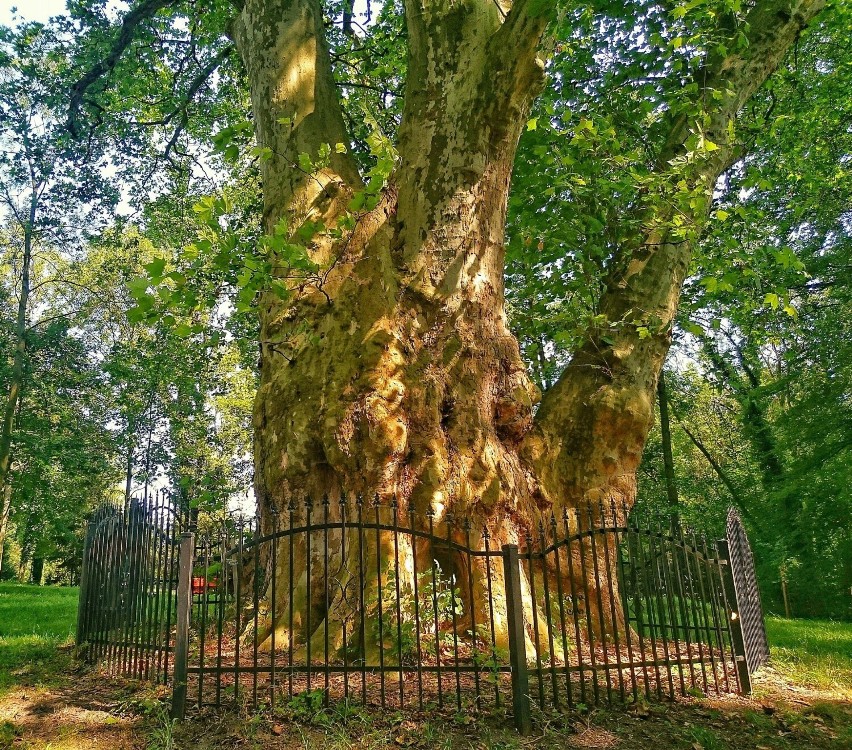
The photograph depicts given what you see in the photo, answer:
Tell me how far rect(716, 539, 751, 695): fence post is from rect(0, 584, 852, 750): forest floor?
0.17 m

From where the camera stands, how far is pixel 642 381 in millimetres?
7699

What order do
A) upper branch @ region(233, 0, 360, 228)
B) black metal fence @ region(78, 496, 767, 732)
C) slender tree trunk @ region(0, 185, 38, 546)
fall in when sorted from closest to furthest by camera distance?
black metal fence @ region(78, 496, 767, 732), upper branch @ region(233, 0, 360, 228), slender tree trunk @ region(0, 185, 38, 546)

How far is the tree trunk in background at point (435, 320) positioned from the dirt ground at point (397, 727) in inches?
46.3

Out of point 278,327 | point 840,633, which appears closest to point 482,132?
point 278,327

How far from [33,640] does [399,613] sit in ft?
21.2

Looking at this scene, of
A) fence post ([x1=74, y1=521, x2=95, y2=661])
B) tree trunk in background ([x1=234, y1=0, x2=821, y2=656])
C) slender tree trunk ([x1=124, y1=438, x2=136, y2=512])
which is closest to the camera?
tree trunk in background ([x1=234, y1=0, x2=821, y2=656])

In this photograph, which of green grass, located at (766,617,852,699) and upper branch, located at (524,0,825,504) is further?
upper branch, located at (524,0,825,504)

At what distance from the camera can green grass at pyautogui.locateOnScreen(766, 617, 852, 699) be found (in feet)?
20.2

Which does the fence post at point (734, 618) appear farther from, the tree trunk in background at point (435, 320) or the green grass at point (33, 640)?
the green grass at point (33, 640)

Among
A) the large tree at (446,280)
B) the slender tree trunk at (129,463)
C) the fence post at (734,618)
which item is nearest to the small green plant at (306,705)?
the large tree at (446,280)

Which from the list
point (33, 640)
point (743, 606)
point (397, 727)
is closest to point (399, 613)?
point (397, 727)

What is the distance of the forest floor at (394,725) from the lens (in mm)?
4066

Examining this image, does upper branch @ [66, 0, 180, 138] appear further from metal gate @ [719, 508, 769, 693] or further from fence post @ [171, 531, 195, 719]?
metal gate @ [719, 508, 769, 693]

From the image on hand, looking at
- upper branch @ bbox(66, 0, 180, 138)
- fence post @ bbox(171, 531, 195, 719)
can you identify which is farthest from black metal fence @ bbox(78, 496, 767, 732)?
upper branch @ bbox(66, 0, 180, 138)
